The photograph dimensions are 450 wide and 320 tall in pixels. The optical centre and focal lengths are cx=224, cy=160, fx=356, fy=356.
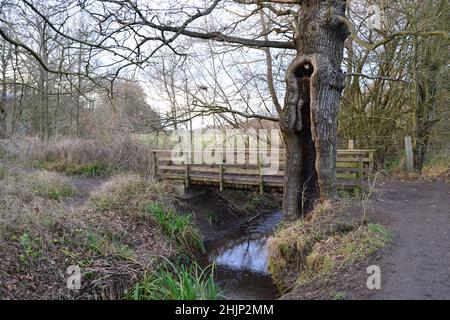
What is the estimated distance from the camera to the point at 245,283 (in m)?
6.98

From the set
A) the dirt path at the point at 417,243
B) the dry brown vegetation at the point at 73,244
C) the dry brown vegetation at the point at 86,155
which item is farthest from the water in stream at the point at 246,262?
the dry brown vegetation at the point at 86,155

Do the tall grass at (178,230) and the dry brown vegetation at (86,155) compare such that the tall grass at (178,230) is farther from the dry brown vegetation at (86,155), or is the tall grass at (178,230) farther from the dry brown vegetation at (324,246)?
the dry brown vegetation at (86,155)

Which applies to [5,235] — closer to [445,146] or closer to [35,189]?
[35,189]

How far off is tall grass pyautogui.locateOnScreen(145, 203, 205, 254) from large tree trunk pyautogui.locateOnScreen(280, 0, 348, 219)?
97.6 inches

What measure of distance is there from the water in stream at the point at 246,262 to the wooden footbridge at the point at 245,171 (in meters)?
1.44

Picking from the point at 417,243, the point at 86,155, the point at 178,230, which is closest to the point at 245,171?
the point at 178,230

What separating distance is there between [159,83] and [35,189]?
29.4 feet

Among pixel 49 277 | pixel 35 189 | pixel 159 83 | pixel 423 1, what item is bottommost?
pixel 49 277

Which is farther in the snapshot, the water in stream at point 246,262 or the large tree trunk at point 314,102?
the large tree trunk at point 314,102

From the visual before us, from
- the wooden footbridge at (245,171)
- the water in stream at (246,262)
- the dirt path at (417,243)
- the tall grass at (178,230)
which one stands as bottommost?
the water in stream at (246,262)

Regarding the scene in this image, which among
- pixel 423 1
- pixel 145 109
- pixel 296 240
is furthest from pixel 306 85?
pixel 145 109

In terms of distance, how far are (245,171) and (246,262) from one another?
306cm

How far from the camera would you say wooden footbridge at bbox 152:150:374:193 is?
9078 mm

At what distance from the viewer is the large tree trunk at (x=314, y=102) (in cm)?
717
